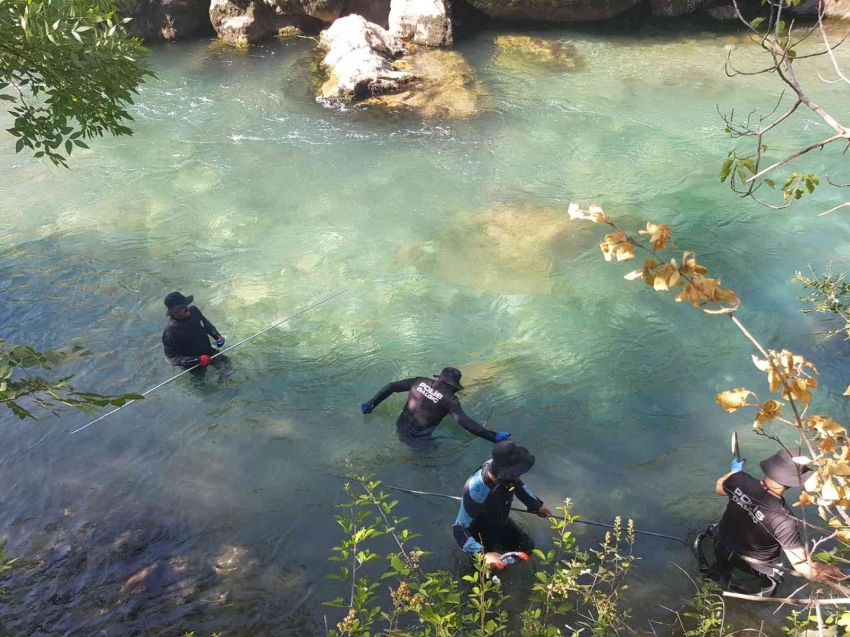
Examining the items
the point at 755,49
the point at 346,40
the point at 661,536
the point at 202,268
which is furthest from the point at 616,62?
the point at 661,536

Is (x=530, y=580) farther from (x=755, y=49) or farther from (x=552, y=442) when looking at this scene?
(x=755, y=49)

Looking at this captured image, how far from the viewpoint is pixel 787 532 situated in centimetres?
527

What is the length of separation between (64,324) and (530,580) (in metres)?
7.66

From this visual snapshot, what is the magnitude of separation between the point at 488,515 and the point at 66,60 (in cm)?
527

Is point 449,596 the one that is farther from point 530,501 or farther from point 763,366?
point 763,366

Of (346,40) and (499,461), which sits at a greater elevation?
(346,40)

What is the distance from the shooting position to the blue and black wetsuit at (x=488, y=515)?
555cm

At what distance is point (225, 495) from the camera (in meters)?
7.05

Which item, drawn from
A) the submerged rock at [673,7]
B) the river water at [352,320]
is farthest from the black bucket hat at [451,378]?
the submerged rock at [673,7]

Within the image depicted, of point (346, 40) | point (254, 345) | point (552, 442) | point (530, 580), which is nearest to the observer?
point (530, 580)

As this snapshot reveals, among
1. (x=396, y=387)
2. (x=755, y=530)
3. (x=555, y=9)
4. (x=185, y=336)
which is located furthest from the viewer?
(x=555, y=9)

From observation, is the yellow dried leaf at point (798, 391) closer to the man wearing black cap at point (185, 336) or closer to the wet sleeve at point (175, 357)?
the man wearing black cap at point (185, 336)

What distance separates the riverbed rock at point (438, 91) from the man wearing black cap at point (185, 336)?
330 inches

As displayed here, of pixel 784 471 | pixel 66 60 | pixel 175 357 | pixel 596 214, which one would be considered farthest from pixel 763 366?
pixel 175 357
